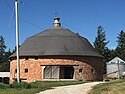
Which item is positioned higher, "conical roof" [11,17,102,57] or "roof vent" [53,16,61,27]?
"roof vent" [53,16,61,27]

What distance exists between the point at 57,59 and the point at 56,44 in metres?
3.48

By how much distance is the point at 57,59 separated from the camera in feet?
157

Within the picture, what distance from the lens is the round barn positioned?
4809 centimetres

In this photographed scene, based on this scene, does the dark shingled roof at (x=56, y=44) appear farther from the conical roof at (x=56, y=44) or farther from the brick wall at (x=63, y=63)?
the brick wall at (x=63, y=63)

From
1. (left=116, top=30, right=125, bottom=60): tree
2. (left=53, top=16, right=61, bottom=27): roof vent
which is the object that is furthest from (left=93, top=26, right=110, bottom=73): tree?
(left=53, top=16, right=61, bottom=27): roof vent

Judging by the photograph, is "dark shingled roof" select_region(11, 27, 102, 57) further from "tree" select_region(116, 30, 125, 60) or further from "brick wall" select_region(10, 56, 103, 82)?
"tree" select_region(116, 30, 125, 60)

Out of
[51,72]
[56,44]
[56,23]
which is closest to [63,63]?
[51,72]

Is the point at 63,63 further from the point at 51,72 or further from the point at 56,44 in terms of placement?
the point at 56,44

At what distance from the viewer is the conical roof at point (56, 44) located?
4878 centimetres

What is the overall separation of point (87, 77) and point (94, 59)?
3.19 metres

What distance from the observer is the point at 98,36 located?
98875 mm

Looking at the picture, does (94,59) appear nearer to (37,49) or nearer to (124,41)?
(37,49)

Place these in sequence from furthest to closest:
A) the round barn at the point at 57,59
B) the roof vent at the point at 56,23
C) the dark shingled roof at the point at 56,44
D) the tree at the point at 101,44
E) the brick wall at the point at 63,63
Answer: the tree at the point at 101,44 → the roof vent at the point at 56,23 → the dark shingled roof at the point at 56,44 → the round barn at the point at 57,59 → the brick wall at the point at 63,63

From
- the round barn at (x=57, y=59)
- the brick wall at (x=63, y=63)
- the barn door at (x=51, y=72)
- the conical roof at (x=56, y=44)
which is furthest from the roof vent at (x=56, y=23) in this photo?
the barn door at (x=51, y=72)
